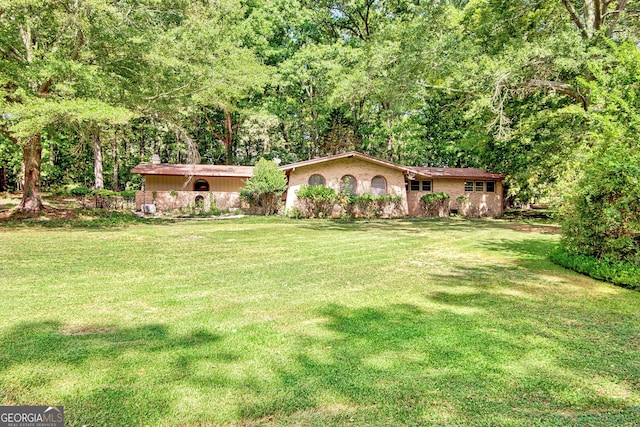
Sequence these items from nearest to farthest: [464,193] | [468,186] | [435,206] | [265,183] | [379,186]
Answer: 1. [265,183]
2. [379,186]
3. [435,206]
4. [464,193]
5. [468,186]

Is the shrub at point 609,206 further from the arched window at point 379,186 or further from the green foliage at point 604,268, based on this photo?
the arched window at point 379,186

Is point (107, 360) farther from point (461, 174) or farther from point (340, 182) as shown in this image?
point (461, 174)

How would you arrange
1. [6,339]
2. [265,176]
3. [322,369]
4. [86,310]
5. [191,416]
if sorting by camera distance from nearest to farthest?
1. [191,416]
2. [322,369]
3. [6,339]
4. [86,310]
5. [265,176]

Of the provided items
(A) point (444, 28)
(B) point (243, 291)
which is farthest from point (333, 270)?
(A) point (444, 28)

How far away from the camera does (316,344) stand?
3.45 m

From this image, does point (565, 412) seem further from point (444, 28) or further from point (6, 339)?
point (444, 28)

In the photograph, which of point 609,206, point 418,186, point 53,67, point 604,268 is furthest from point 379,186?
point 53,67

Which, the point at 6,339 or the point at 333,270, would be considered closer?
the point at 6,339

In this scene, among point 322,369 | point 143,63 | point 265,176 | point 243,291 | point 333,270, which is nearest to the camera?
point 322,369

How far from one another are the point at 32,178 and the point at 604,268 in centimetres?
2060

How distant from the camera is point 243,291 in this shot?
5.27 m

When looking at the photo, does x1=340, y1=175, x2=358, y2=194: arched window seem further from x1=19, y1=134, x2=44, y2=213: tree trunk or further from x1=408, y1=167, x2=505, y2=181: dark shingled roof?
x1=19, y1=134, x2=44, y2=213: tree trunk

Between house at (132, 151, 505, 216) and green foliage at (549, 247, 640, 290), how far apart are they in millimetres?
14497

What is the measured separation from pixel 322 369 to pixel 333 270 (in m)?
3.83
